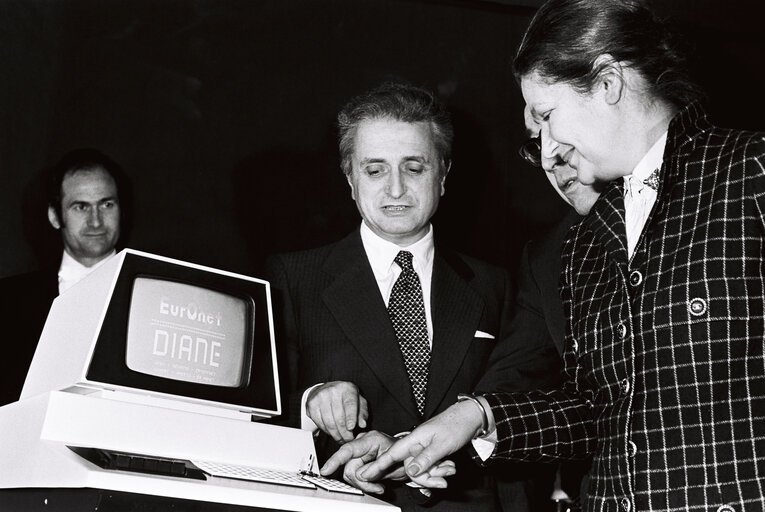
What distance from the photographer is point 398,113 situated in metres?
2.20

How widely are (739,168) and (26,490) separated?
1.08m

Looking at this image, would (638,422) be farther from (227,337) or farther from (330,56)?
(330,56)

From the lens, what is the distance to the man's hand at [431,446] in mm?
1337

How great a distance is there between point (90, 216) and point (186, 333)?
143 centimetres

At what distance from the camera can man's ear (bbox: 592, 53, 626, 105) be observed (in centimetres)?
134

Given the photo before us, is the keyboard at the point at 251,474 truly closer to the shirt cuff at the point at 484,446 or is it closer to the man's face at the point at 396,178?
the shirt cuff at the point at 484,446

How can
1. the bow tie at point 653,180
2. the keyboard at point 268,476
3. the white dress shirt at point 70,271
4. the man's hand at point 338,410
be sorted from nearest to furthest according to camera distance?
the keyboard at point 268,476 → the bow tie at point 653,180 → the man's hand at point 338,410 → the white dress shirt at point 70,271

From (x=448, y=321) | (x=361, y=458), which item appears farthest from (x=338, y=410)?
(x=448, y=321)

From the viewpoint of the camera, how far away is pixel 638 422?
118cm

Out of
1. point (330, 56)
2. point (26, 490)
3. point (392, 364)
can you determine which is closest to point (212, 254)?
point (330, 56)

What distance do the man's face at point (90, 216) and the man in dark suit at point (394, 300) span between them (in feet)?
2.56

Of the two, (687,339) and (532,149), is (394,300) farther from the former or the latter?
(687,339)

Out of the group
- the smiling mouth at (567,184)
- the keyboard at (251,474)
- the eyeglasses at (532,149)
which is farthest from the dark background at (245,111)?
the keyboard at (251,474)

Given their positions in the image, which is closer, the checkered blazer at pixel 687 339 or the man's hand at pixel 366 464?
the checkered blazer at pixel 687 339
